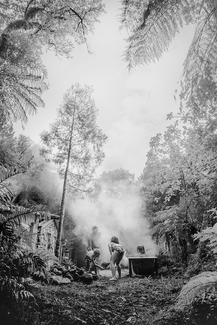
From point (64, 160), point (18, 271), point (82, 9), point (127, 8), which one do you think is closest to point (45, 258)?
point (18, 271)

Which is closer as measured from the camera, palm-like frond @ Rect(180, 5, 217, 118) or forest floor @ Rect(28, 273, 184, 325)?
palm-like frond @ Rect(180, 5, 217, 118)

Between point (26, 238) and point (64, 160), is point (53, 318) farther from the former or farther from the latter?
point (64, 160)

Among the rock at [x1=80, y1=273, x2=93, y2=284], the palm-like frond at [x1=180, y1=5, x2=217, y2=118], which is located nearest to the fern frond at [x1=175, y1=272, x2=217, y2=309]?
the palm-like frond at [x1=180, y1=5, x2=217, y2=118]

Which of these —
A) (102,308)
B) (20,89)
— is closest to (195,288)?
(102,308)

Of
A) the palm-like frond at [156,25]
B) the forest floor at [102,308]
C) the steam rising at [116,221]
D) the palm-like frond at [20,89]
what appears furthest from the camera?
the steam rising at [116,221]

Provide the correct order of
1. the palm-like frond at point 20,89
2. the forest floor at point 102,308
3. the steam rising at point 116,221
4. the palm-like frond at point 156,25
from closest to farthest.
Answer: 1. the palm-like frond at point 156,25
2. the forest floor at point 102,308
3. the palm-like frond at point 20,89
4. the steam rising at point 116,221

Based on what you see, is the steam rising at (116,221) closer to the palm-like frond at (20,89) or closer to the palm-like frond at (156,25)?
the palm-like frond at (20,89)

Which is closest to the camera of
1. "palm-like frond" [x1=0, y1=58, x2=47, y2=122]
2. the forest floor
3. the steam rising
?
the forest floor

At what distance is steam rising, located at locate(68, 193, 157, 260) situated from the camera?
22.5 m

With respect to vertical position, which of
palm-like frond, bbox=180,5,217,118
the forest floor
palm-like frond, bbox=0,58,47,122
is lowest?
the forest floor

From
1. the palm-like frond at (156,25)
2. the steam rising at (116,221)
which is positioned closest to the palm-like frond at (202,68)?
the palm-like frond at (156,25)

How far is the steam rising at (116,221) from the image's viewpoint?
22516 mm

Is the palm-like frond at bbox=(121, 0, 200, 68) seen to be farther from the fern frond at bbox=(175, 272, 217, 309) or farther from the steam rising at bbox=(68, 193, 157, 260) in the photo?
the steam rising at bbox=(68, 193, 157, 260)

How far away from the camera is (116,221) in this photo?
2684 cm
